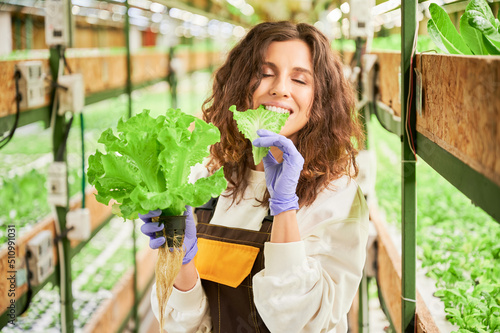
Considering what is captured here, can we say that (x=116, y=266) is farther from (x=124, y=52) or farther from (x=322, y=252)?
(x=322, y=252)

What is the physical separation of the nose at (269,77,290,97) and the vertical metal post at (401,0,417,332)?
37 cm

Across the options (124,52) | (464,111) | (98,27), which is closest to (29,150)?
(124,52)

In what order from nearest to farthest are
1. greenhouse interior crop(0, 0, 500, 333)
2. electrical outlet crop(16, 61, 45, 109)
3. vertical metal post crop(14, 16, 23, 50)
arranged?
1. greenhouse interior crop(0, 0, 500, 333)
2. electrical outlet crop(16, 61, 45, 109)
3. vertical metal post crop(14, 16, 23, 50)

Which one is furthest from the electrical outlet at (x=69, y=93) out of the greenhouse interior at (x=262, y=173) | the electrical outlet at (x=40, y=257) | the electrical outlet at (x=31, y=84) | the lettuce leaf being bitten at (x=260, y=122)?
the lettuce leaf being bitten at (x=260, y=122)

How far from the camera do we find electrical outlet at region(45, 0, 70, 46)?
2520mm

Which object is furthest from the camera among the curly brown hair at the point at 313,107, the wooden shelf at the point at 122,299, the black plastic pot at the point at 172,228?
the wooden shelf at the point at 122,299

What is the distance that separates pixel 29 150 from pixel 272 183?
8.70ft

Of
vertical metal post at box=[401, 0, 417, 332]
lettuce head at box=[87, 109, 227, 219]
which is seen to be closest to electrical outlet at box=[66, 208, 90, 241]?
lettuce head at box=[87, 109, 227, 219]

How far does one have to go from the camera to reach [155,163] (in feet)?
4.66

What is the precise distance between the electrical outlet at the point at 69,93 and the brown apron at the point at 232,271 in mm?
1140

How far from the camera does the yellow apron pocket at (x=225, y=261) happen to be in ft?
5.76

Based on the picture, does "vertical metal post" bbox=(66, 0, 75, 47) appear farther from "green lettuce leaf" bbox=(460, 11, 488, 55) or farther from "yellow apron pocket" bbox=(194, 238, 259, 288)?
"green lettuce leaf" bbox=(460, 11, 488, 55)

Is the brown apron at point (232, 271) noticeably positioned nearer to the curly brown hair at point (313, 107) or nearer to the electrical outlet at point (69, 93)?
the curly brown hair at point (313, 107)

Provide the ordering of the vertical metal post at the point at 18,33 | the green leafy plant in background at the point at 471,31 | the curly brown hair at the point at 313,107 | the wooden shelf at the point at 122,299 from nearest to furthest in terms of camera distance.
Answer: the green leafy plant in background at the point at 471,31 < the curly brown hair at the point at 313,107 < the vertical metal post at the point at 18,33 < the wooden shelf at the point at 122,299
